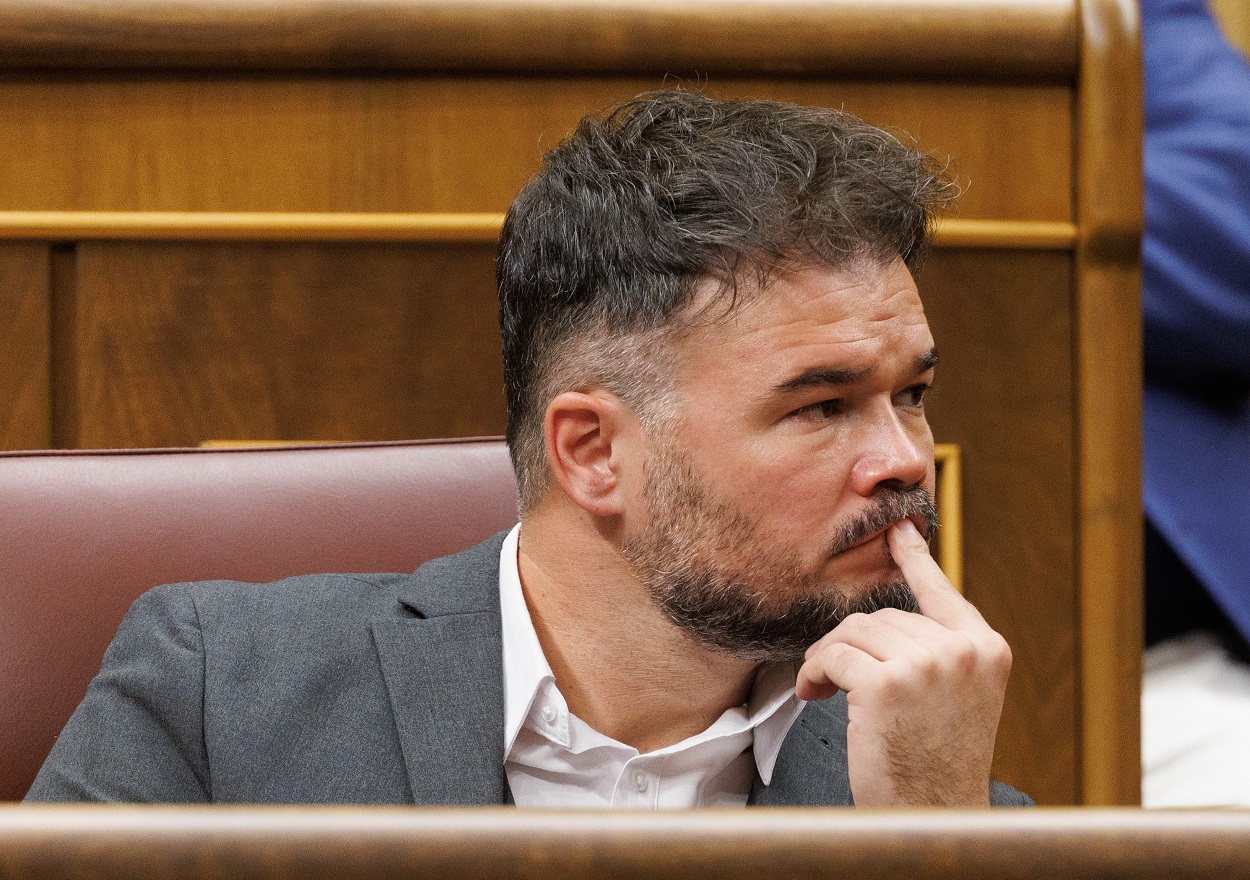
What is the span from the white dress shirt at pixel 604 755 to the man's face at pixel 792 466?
51mm

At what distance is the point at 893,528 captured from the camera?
742 millimetres

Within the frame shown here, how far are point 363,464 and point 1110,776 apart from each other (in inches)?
24.9

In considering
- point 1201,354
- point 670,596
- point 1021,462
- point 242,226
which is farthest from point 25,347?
point 1201,354

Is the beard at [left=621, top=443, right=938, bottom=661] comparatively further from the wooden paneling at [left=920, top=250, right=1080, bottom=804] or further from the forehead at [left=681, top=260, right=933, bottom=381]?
the wooden paneling at [left=920, top=250, right=1080, bottom=804]

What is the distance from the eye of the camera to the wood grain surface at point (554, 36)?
984 millimetres

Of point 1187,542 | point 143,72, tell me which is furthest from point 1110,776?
point 143,72

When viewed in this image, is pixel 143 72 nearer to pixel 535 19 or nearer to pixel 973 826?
pixel 535 19

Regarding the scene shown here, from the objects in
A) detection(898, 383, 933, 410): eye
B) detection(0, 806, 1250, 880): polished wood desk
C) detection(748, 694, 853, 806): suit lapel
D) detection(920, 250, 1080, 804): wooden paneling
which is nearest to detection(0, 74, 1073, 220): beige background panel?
detection(920, 250, 1080, 804): wooden paneling

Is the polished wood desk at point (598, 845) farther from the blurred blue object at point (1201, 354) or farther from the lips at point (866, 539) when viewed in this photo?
the blurred blue object at point (1201, 354)

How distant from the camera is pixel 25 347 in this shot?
1.00 m

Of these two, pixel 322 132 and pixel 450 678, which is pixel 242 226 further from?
pixel 450 678

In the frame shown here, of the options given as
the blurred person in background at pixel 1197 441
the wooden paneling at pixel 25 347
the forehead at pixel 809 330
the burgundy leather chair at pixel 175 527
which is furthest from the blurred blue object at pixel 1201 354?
the wooden paneling at pixel 25 347

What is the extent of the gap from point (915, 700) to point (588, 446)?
25 centimetres

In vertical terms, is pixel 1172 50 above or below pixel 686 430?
above
